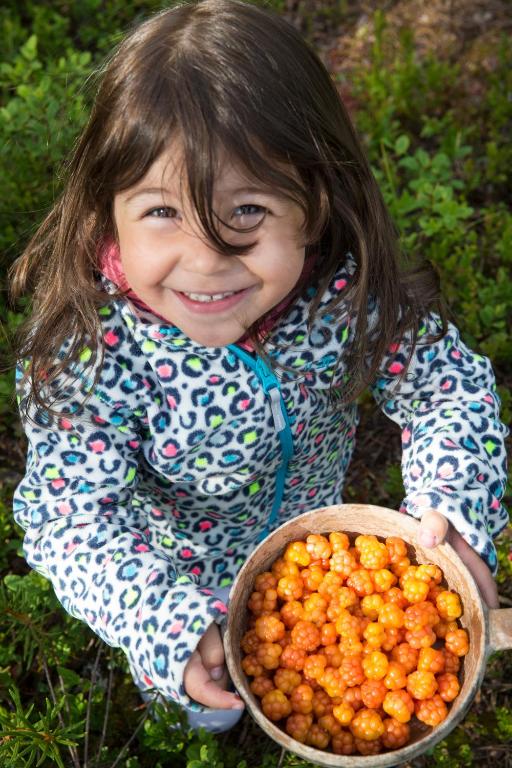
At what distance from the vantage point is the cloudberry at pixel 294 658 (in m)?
1.84

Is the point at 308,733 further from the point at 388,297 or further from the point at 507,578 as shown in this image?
the point at 507,578

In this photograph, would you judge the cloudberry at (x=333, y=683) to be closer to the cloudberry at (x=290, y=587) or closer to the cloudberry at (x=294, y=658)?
the cloudberry at (x=294, y=658)

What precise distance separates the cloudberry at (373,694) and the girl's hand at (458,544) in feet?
1.03

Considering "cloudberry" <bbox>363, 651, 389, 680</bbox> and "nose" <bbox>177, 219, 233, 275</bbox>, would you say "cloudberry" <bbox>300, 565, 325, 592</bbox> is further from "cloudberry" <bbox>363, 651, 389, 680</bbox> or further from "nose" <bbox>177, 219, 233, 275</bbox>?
"nose" <bbox>177, 219, 233, 275</bbox>

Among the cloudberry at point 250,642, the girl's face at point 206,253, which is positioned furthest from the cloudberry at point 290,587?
the girl's face at point 206,253

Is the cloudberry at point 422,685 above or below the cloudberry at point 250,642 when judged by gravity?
below

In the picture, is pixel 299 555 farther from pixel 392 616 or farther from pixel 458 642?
pixel 458 642

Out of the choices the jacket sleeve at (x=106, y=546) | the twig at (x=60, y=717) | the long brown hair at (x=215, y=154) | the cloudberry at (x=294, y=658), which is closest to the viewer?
the long brown hair at (x=215, y=154)

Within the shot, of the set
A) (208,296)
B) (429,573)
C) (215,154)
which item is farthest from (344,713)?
(215,154)

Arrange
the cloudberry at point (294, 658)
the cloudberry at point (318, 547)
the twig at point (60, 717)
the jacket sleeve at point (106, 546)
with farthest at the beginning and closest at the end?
the twig at point (60, 717), the cloudberry at point (318, 547), the cloudberry at point (294, 658), the jacket sleeve at point (106, 546)

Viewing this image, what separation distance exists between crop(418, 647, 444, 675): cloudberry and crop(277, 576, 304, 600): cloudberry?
304mm

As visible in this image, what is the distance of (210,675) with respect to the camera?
5.83 feet

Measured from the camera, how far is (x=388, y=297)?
2.05 meters

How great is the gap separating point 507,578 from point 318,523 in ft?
3.54
